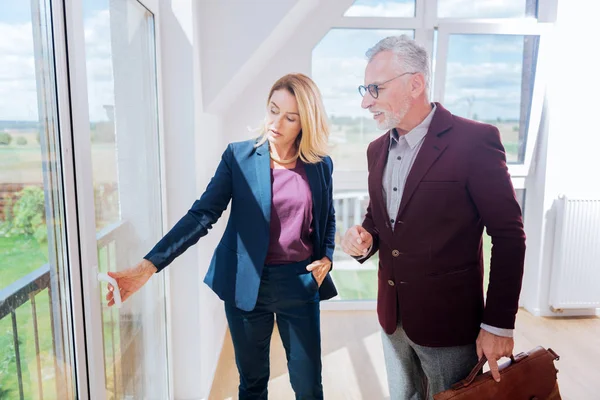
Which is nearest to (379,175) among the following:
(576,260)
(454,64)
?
(454,64)

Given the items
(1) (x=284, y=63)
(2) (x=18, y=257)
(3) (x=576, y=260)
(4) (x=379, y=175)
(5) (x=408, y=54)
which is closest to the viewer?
(2) (x=18, y=257)

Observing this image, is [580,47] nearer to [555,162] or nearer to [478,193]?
[555,162]

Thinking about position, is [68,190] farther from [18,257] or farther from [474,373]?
[474,373]

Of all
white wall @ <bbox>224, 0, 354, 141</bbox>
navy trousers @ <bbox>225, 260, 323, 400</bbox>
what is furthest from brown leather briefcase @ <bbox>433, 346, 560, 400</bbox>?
white wall @ <bbox>224, 0, 354, 141</bbox>

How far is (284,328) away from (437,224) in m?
0.72

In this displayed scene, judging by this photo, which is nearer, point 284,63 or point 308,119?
point 308,119

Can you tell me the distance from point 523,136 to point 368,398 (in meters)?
2.34

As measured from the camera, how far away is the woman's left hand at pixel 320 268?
1.68 metres

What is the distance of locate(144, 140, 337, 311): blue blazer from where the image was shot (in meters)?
1.60

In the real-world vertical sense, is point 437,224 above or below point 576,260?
above

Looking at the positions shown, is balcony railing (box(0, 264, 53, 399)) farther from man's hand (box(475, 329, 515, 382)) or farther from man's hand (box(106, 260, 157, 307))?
man's hand (box(475, 329, 515, 382))

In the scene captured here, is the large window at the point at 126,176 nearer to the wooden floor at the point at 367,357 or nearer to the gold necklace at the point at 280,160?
the gold necklace at the point at 280,160

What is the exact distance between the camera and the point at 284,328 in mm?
1723

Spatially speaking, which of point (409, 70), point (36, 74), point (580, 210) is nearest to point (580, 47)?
point (580, 210)
